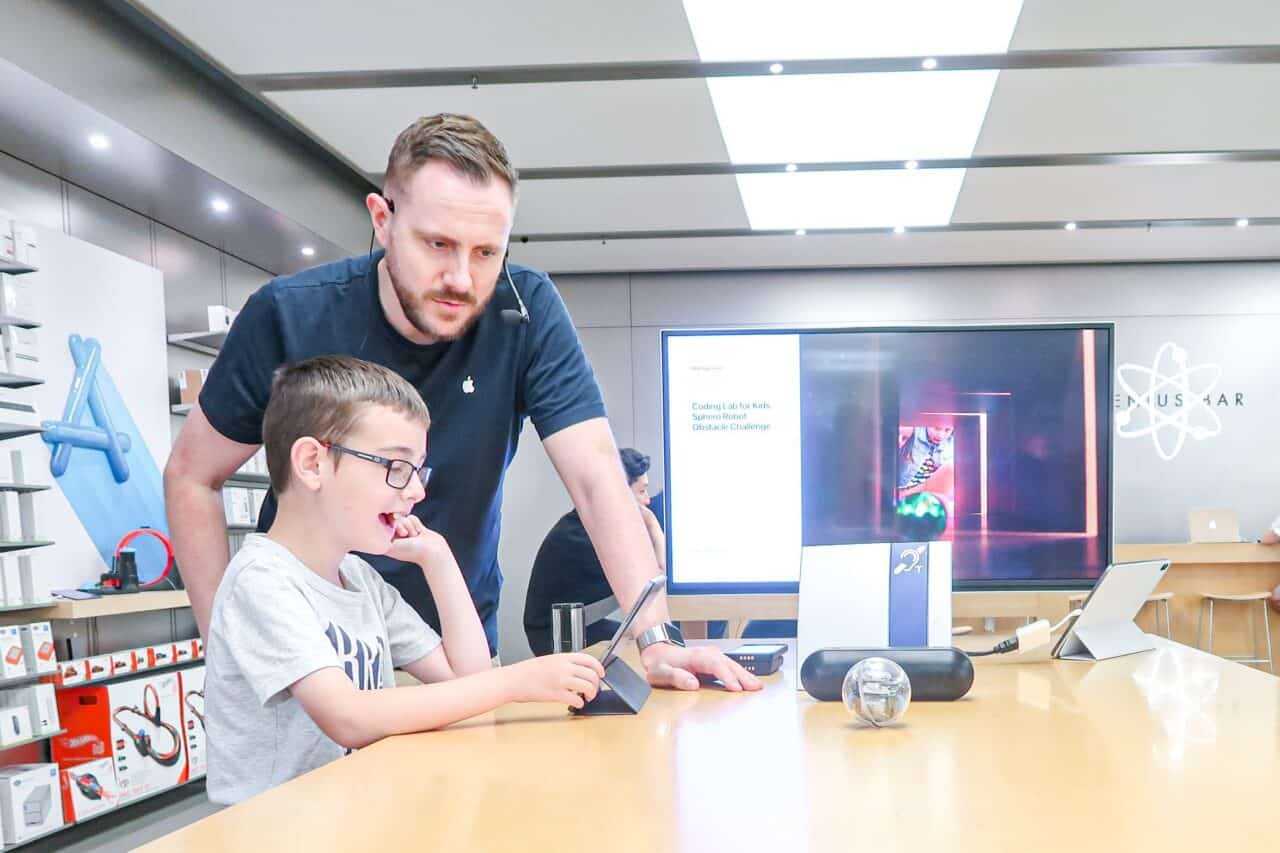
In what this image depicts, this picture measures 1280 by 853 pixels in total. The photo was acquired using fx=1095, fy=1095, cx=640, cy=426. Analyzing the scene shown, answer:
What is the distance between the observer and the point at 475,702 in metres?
1.09

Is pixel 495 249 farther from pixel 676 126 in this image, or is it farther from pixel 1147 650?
pixel 676 126

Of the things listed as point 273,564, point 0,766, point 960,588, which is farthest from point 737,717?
point 0,766

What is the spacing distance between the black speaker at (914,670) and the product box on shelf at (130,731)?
3339mm

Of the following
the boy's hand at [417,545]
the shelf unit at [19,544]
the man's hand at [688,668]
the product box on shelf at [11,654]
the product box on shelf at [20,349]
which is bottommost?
the product box on shelf at [11,654]

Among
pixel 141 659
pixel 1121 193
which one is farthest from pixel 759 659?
pixel 1121 193

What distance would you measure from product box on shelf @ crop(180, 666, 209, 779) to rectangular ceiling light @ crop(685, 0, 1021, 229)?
3196mm

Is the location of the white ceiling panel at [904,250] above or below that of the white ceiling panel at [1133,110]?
below

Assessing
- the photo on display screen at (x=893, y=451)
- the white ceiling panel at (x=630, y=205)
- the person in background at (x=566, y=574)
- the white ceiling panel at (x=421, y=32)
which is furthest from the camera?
the white ceiling panel at (x=630, y=205)

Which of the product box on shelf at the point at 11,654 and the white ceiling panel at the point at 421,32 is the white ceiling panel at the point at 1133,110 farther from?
the product box on shelf at the point at 11,654

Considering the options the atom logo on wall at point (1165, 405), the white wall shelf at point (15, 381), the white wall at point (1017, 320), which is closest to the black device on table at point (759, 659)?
the white wall shelf at point (15, 381)

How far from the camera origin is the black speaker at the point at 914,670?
1.24 m

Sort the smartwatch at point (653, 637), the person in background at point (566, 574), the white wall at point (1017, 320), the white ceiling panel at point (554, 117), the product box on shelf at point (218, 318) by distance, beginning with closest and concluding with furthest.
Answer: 1. the smartwatch at point (653, 637)
2. the person in background at point (566, 574)
3. the white ceiling panel at point (554, 117)
4. the product box on shelf at point (218, 318)
5. the white wall at point (1017, 320)

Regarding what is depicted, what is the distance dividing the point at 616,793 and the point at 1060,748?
419 mm

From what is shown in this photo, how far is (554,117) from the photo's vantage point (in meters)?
4.82
